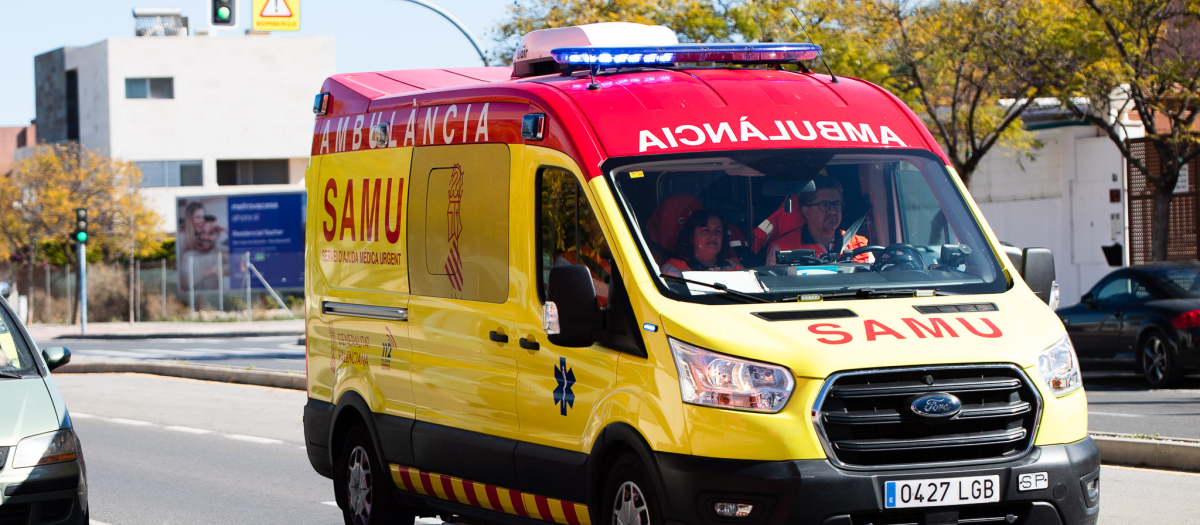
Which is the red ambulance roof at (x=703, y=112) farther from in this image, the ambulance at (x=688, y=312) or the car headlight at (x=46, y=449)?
the car headlight at (x=46, y=449)

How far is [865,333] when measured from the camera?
5.62m

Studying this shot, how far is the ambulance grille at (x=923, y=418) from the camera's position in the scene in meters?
5.51

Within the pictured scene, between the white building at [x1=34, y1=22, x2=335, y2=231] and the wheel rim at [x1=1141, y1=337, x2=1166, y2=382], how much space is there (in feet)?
166

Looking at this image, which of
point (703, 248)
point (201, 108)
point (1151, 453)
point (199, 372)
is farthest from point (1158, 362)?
point (201, 108)


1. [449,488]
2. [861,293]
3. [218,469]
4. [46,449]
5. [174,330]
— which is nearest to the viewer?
[861,293]

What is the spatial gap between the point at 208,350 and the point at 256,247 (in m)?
17.9

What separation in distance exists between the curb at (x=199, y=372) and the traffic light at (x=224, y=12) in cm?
581

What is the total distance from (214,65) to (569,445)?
60.9 meters

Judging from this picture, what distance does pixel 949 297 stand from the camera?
20.1ft

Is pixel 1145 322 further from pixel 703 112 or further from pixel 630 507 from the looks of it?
pixel 630 507

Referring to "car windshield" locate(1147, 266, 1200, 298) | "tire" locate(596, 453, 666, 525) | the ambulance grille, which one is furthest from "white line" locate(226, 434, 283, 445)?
"car windshield" locate(1147, 266, 1200, 298)

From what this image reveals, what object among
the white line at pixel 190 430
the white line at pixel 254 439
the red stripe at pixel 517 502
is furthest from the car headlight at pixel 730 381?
the white line at pixel 190 430

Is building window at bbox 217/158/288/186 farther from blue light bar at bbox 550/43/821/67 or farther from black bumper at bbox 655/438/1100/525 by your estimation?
black bumper at bbox 655/438/1100/525

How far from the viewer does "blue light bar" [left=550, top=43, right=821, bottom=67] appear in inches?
277
